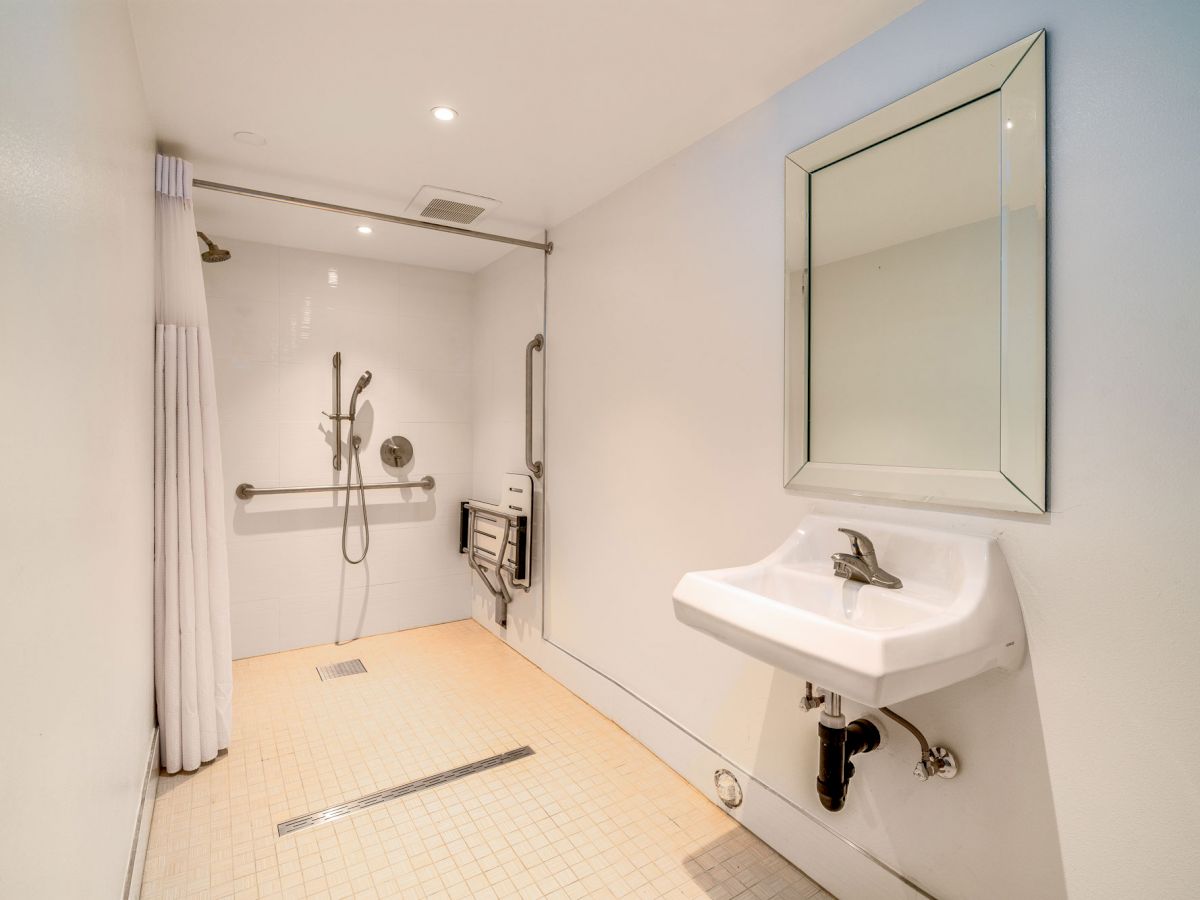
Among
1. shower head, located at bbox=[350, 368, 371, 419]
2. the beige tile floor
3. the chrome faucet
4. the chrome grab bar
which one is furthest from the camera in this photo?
shower head, located at bbox=[350, 368, 371, 419]

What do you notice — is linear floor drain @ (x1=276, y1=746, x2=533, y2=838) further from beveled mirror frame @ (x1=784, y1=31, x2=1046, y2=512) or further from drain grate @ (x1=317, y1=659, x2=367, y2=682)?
beveled mirror frame @ (x1=784, y1=31, x2=1046, y2=512)

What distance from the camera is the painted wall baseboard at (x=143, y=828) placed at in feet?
4.88

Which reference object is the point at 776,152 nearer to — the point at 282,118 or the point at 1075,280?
the point at 1075,280

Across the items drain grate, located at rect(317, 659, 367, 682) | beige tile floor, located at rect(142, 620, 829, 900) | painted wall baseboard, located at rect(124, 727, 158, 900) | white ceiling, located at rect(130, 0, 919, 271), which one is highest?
white ceiling, located at rect(130, 0, 919, 271)

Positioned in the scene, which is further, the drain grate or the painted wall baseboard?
the drain grate

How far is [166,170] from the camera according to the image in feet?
6.75

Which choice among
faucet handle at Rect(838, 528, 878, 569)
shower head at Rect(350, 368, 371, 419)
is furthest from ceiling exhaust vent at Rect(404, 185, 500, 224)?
faucet handle at Rect(838, 528, 878, 569)

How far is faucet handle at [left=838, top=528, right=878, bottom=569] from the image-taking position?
1426 millimetres

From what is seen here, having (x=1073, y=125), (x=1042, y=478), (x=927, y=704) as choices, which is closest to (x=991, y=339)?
(x=1042, y=478)

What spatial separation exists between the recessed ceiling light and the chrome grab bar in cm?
176

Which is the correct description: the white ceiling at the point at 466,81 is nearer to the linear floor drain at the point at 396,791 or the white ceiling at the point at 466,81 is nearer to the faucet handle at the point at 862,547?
the faucet handle at the point at 862,547

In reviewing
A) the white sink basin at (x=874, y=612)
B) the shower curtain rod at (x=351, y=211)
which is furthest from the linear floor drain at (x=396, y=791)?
the shower curtain rod at (x=351, y=211)

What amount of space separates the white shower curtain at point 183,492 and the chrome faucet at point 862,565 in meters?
2.13

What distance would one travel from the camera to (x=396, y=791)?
2062 millimetres
